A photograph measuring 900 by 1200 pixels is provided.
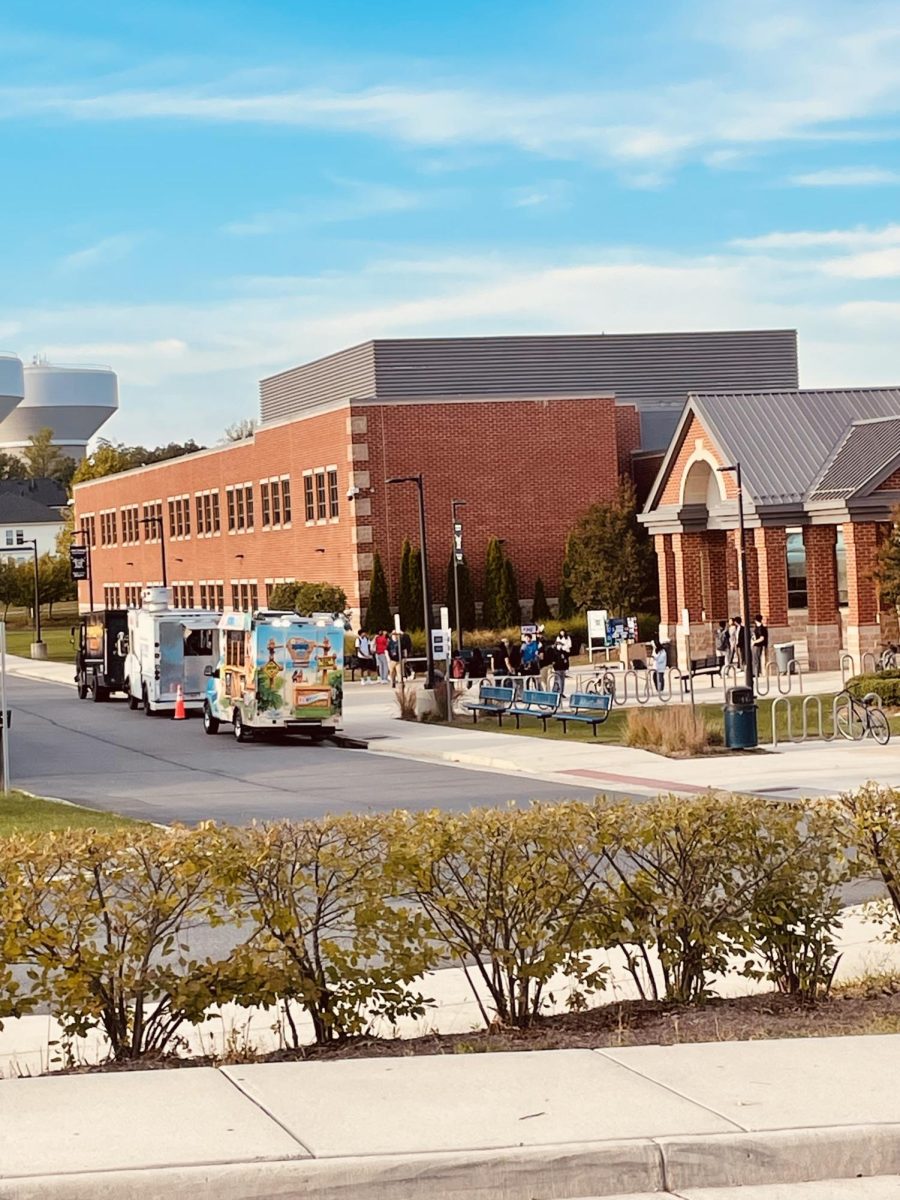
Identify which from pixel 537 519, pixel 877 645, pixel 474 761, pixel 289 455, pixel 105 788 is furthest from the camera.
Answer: pixel 289 455

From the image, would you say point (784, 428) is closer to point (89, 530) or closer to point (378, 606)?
point (378, 606)

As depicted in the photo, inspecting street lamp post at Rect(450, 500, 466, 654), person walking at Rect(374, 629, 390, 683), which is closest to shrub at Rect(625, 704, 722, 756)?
street lamp post at Rect(450, 500, 466, 654)

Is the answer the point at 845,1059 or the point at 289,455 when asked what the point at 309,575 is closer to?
the point at 289,455

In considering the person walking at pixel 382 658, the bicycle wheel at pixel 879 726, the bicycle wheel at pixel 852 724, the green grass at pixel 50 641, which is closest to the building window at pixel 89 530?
the green grass at pixel 50 641

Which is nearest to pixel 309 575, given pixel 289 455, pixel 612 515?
pixel 289 455

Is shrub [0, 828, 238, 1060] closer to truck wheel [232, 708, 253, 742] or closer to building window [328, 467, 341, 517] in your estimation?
truck wheel [232, 708, 253, 742]

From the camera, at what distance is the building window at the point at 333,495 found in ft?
210

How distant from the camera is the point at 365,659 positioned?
183 ft

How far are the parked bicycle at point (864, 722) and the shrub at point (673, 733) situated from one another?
215 centimetres

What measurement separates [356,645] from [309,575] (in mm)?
8040

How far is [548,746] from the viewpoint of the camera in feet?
103

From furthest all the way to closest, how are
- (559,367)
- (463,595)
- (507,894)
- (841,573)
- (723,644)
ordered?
(559,367)
(463,595)
(841,573)
(723,644)
(507,894)

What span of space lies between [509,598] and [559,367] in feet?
64.6

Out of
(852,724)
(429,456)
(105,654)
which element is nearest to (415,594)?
(429,456)
